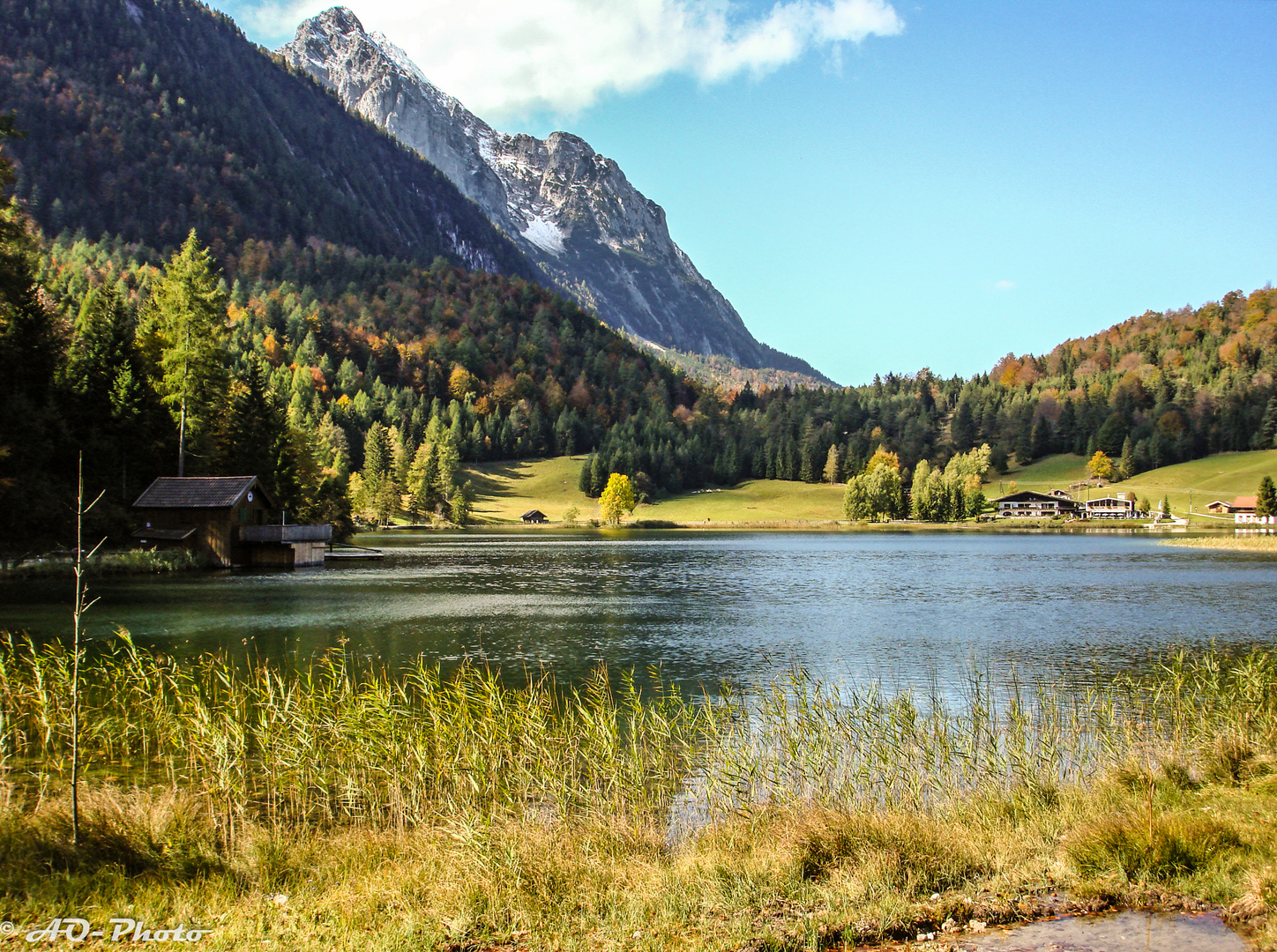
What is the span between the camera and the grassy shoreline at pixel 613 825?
7.59 meters

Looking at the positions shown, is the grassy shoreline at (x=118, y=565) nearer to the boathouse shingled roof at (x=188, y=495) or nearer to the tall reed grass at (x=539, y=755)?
the boathouse shingled roof at (x=188, y=495)

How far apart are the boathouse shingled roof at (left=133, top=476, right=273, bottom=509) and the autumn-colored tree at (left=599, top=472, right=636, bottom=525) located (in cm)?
→ 9800

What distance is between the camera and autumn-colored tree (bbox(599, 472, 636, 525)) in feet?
495

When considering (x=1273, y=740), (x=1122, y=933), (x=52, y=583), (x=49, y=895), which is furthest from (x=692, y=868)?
(x=52, y=583)

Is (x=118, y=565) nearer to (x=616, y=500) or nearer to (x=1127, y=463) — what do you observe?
(x=616, y=500)

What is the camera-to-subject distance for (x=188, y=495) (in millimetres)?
54031

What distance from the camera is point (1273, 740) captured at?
13.3m

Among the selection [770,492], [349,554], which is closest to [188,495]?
[349,554]

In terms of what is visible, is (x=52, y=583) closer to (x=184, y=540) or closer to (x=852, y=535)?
(x=184, y=540)

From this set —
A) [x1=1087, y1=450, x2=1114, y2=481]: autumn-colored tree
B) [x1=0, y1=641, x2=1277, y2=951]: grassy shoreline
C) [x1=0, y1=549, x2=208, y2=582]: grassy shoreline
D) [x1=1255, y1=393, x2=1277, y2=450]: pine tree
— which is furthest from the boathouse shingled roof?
[x1=1255, y1=393, x2=1277, y2=450]: pine tree

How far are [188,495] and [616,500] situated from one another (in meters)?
99.7

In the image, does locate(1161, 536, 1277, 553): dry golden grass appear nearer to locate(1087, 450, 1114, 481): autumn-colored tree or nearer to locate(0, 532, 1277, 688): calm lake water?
locate(0, 532, 1277, 688): calm lake water

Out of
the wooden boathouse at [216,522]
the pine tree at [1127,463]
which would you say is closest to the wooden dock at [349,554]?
the wooden boathouse at [216,522]

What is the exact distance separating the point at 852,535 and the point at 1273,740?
→ 119906mm
